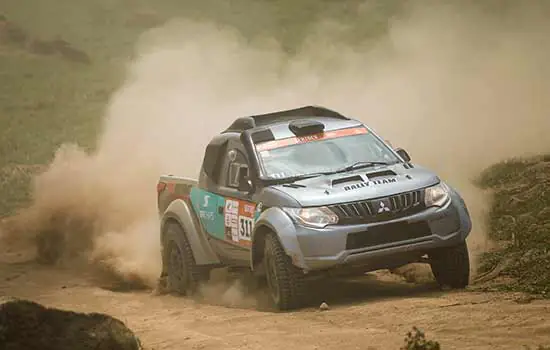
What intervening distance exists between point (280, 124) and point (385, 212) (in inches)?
78.7

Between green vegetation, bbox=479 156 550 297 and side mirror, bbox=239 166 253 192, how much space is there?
8.20 ft

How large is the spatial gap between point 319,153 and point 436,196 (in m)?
1.36

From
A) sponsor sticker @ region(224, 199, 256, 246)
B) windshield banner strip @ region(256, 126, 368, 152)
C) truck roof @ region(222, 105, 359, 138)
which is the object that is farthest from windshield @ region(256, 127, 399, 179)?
sponsor sticker @ region(224, 199, 256, 246)

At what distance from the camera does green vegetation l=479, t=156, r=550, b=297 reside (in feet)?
39.4

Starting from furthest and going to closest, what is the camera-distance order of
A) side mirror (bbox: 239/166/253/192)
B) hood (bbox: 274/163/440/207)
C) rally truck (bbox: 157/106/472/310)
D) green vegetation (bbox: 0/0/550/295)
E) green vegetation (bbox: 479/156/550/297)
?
green vegetation (bbox: 0/0/550/295) < side mirror (bbox: 239/166/253/192) < green vegetation (bbox: 479/156/550/297) < hood (bbox: 274/163/440/207) < rally truck (bbox: 157/106/472/310)

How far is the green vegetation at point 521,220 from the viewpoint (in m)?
12.0

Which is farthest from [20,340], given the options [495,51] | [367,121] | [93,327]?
[495,51]

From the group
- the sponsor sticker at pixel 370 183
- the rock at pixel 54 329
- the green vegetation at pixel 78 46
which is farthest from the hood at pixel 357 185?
the green vegetation at pixel 78 46

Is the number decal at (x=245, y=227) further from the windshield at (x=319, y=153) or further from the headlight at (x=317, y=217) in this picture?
the headlight at (x=317, y=217)

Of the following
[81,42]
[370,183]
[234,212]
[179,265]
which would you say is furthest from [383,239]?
[81,42]

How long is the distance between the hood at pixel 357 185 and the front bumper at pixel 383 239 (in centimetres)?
26

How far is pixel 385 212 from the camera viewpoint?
11.5m

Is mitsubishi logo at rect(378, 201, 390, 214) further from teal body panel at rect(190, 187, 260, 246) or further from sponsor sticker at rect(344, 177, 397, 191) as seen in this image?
teal body panel at rect(190, 187, 260, 246)

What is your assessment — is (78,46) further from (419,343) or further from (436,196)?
(419,343)
